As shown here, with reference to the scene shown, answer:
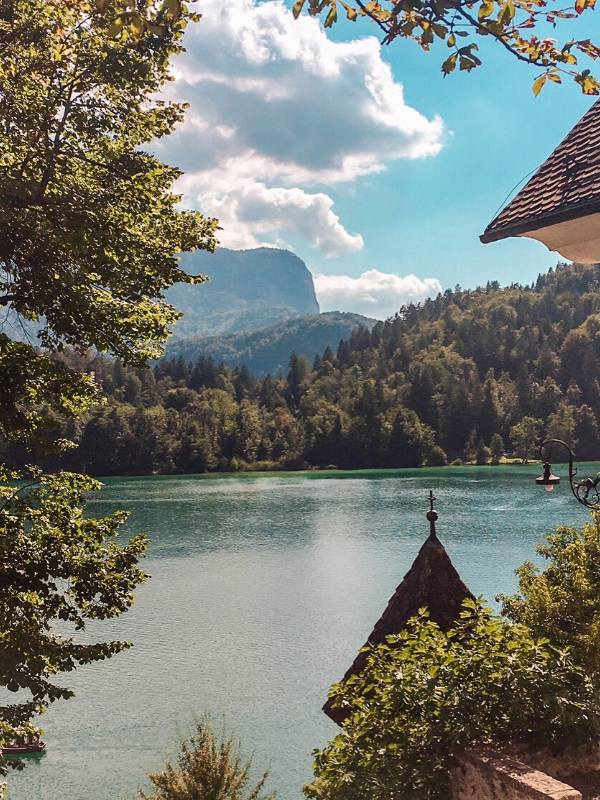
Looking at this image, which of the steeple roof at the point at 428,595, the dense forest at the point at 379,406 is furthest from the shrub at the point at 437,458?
the steeple roof at the point at 428,595

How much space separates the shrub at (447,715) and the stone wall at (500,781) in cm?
14

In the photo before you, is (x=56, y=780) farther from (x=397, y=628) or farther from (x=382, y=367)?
(x=382, y=367)

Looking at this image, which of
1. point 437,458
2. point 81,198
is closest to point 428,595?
point 81,198

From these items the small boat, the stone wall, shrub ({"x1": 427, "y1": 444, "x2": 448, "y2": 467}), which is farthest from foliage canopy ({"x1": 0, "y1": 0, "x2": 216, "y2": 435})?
shrub ({"x1": 427, "y1": 444, "x2": 448, "y2": 467})

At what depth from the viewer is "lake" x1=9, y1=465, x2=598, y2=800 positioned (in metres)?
20.6

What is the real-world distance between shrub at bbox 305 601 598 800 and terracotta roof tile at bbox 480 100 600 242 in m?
3.75

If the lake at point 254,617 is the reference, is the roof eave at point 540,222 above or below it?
above

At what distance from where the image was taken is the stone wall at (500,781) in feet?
18.8

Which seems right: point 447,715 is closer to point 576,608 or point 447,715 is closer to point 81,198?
point 576,608

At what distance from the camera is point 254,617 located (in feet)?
109

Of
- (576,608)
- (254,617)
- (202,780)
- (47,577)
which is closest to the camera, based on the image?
(47,577)

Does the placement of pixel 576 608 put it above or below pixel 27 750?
above

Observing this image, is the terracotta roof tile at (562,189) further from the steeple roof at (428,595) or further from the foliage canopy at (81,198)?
the steeple roof at (428,595)

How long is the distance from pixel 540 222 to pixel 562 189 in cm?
35
